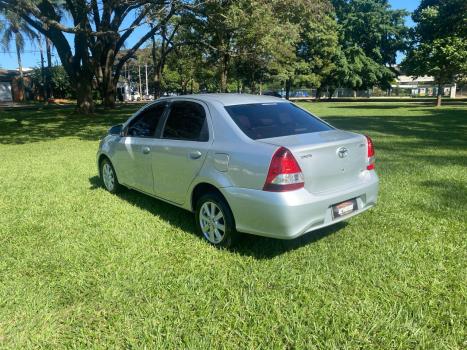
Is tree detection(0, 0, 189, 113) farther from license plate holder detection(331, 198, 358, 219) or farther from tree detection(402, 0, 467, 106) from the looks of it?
tree detection(402, 0, 467, 106)

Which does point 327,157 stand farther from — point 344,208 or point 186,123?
point 186,123

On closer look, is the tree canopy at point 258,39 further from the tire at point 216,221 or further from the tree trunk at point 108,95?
the tire at point 216,221

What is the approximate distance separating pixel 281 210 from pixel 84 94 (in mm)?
22701

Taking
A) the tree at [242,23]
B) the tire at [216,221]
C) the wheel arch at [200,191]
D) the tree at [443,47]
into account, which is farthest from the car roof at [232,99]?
the tree at [443,47]

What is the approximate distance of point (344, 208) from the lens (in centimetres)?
411

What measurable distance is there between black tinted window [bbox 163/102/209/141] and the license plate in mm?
1523

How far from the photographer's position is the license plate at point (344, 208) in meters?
4.01

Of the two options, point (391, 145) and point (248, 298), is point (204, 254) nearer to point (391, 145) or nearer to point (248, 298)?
point (248, 298)

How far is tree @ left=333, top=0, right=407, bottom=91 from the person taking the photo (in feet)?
184

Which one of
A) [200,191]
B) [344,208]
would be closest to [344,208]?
[344,208]

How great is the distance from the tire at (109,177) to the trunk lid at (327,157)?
3249 mm

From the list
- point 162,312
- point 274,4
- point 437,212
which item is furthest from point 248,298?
point 274,4

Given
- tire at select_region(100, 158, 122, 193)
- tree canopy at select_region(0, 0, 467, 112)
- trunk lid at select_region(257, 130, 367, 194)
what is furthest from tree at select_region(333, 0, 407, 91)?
trunk lid at select_region(257, 130, 367, 194)

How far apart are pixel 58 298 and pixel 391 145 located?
380 inches
